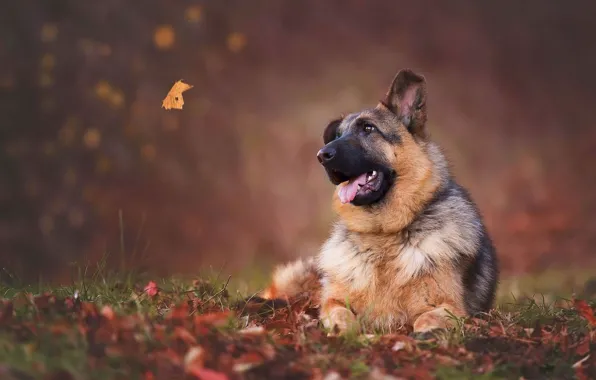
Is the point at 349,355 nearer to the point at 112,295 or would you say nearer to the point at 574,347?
the point at 574,347

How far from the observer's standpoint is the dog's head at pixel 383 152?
5.87 m

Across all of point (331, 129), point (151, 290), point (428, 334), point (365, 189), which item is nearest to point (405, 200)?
point (365, 189)

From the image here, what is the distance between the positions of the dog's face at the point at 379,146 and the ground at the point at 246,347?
44.9 inches

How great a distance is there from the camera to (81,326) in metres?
4.14

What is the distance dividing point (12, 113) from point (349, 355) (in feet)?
30.7

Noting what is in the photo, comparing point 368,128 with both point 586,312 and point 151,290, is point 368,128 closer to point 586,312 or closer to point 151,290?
point 586,312

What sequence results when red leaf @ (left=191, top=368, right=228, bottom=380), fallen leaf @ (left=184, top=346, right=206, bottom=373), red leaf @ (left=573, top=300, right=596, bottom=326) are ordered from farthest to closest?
red leaf @ (left=573, top=300, right=596, bottom=326) → fallen leaf @ (left=184, top=346, right=206, bottom=373) → red leaf @ (left=191, top=368, right=228, bottom=380)

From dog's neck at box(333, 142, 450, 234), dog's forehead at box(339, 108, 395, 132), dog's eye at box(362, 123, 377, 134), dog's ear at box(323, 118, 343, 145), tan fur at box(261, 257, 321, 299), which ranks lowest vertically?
tan fur at box(261, 257, 321, 299)

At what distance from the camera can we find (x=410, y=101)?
6.14 m

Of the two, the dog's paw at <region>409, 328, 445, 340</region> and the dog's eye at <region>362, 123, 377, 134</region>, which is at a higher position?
the dog's eye at <region>362, 123, 377, 134</region>

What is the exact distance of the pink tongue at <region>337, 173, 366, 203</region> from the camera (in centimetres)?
593

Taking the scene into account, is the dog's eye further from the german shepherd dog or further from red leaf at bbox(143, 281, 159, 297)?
red leaf at bbox(143, 281, 159, 297)

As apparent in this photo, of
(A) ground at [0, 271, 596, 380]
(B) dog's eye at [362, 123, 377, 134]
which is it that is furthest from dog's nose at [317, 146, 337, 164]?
(A) ground at [0, 271, 596, 380]

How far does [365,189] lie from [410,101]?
0.86 m
